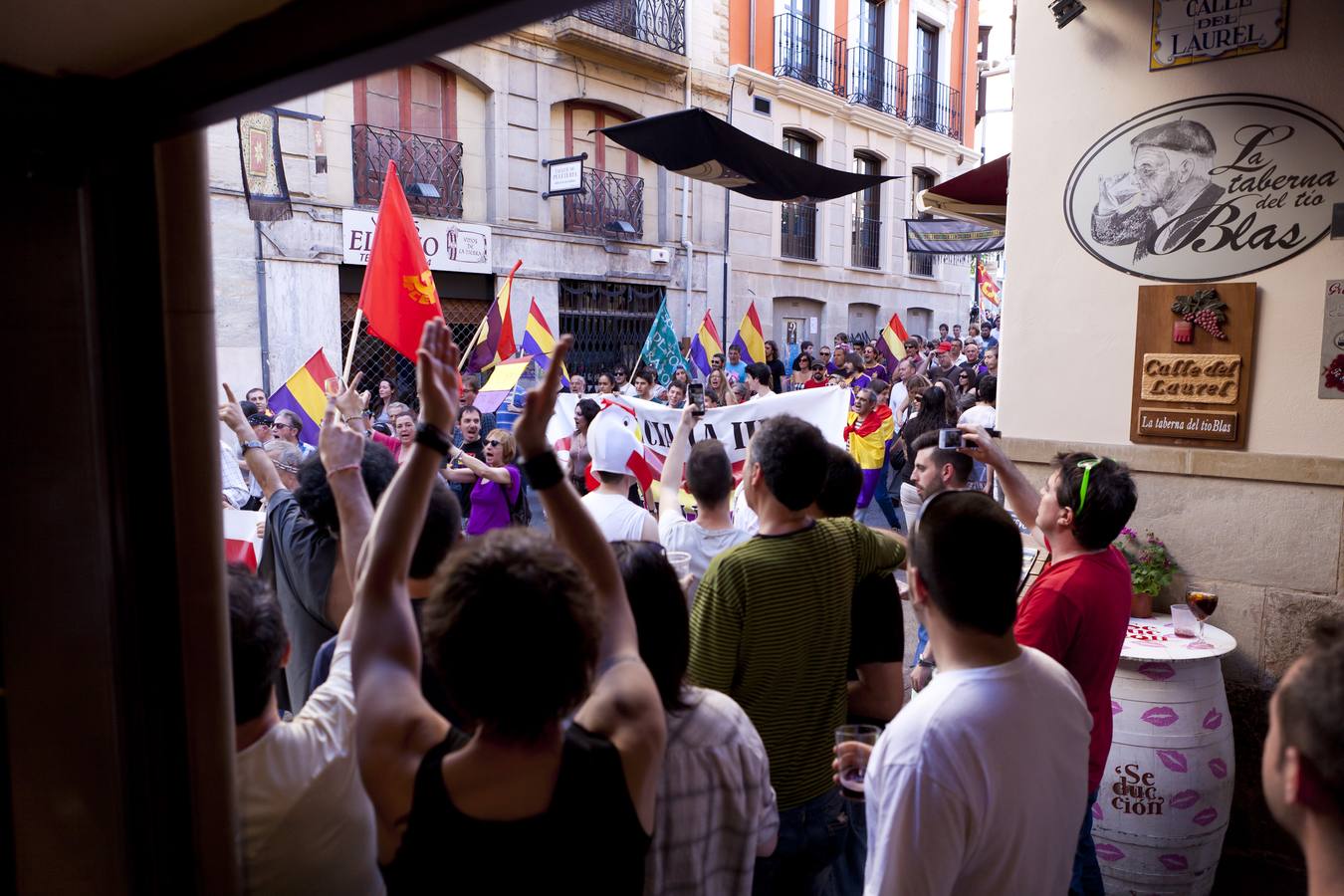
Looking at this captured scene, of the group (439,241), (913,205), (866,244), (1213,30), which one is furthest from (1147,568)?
(913,205)

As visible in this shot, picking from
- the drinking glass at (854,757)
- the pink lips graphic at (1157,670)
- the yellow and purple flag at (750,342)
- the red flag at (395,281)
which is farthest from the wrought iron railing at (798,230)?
the drinking glass at (854,757)

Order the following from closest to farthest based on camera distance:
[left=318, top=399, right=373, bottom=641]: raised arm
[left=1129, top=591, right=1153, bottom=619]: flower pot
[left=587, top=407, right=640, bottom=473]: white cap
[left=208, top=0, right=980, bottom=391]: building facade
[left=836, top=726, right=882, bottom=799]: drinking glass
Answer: [left=836, top=726, right=882, bottom=799]: drinking glass, [left=318, top=399, right=373, bottom=641]: raised arm, [left=587, top=407, right=640, bottom=473]: white cap, [left=1129, top=591, right=1153, bottom=619]: flower pot, [left=208, top=0, right=980, bottom=391]: building facade

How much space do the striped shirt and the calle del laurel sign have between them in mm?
2534

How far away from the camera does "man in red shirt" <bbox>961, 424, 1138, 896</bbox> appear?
267 cm

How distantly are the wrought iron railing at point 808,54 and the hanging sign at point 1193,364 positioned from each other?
53.7ft

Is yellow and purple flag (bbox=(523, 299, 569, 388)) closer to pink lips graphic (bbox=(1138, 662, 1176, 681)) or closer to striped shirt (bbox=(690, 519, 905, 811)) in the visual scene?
pink lips graphic (bbox=(1138, 662, 1176, 681))

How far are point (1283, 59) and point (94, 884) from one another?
4.72 meters

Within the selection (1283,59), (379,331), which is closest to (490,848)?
(1283,59)

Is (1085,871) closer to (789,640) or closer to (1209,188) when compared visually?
(789,640)

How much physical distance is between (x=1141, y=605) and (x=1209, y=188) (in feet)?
5.95

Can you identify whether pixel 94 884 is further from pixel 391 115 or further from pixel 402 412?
pixel 391 115

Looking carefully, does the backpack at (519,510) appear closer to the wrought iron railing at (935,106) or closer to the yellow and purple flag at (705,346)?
the yellow and purple flag at (705,346)

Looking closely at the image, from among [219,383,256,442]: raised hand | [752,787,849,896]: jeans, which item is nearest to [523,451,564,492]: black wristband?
[752,787,849,896]: jeans

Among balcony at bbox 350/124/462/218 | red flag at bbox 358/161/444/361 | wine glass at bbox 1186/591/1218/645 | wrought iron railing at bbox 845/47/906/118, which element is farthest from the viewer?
wrought iron railing at bbox 845/47/906/118
